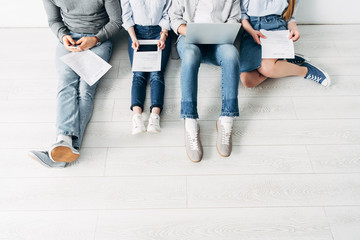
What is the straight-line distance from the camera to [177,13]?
1517 millimetres

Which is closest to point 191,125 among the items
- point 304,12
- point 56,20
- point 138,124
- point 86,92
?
point 138,124

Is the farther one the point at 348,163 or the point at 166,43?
the point at 166,43

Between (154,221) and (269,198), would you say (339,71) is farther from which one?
(154,221)

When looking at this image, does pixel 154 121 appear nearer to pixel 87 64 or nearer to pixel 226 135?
pixel 226 135

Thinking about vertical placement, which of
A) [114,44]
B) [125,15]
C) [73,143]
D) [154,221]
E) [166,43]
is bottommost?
[154,221]

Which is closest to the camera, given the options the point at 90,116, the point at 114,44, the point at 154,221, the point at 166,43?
the point at 154,221

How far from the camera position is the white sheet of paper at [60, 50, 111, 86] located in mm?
1500

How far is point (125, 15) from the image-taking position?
5.20ft

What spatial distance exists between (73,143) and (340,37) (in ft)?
6.69

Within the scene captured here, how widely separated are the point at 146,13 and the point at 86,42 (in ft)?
1.34

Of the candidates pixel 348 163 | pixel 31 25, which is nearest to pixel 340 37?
pixel 348 163

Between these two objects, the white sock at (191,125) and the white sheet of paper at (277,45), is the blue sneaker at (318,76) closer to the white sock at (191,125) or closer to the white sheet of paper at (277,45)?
the white sheet of paper at (277,45)

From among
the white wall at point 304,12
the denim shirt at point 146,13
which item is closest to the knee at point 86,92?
the denim shirt at point 146,13

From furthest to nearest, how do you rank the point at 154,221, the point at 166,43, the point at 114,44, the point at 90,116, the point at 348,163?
the point at 114,44 → the point at 166,43 → the point at 90,116 → the point at 348,163 → the point at 154,221
